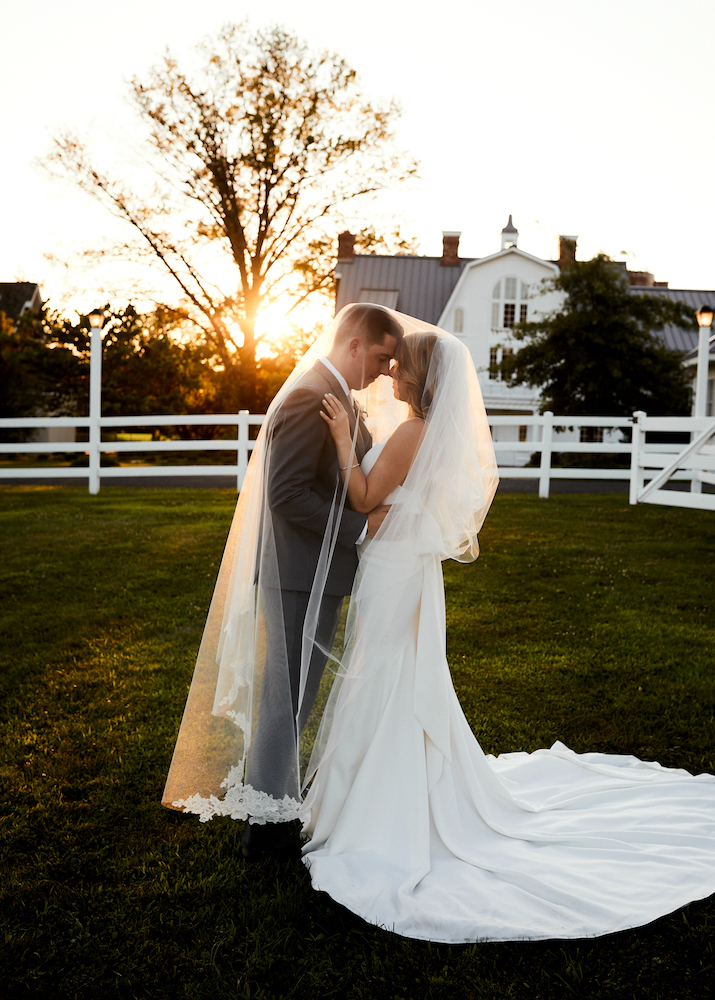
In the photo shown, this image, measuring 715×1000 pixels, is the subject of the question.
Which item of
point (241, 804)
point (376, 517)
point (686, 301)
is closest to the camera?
point (241, 804)

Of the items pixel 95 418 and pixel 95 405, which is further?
pixel 95 405

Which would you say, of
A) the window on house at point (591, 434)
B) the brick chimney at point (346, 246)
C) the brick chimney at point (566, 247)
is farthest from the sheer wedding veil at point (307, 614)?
the brick chimney at point (346, 246)

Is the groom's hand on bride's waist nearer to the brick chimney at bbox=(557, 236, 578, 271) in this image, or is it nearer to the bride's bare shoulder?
the bride's bare shoulder

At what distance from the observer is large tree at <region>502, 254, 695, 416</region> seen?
1977 cm

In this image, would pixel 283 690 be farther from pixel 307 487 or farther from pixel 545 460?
pixel 545 460

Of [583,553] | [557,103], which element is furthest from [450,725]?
[557,103]

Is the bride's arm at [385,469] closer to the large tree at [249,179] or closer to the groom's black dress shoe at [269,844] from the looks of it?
the groom's black dress shoe at [269,844]

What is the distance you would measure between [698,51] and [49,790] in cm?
870

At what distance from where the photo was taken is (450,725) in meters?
2.95

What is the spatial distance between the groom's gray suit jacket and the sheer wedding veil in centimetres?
4

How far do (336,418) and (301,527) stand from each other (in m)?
0.45

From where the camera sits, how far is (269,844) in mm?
2908

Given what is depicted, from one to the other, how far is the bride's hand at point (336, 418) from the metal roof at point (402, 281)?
25609 mm

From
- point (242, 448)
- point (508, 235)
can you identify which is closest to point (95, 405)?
point (242, 448)
